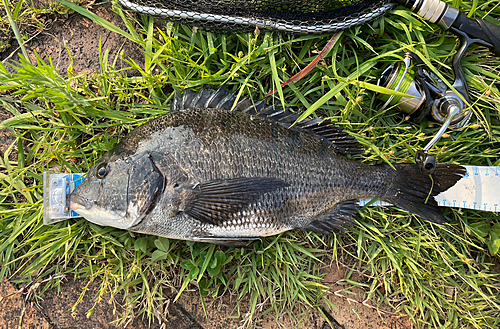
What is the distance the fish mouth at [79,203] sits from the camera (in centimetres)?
219

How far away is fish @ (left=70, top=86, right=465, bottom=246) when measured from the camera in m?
2.18

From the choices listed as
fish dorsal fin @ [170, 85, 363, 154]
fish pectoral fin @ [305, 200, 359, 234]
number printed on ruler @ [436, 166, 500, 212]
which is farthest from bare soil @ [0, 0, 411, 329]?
number printed on ruler @ [436, 166, 500, 212]

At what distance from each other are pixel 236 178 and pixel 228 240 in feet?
1.78

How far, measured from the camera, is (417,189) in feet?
8.31

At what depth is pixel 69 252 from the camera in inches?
103

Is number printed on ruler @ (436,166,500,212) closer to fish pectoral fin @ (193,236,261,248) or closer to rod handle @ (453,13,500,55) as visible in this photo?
rod handle @ (453,13,500,55)

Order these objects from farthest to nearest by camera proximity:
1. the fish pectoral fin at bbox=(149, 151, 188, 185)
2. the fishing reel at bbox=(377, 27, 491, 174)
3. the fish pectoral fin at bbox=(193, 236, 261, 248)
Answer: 1. the fishing reel at bbox=(377, 27, 491, 174)
2. the fish pectoral fin at bbox=(193, 236, 261, 248)
3. the fish pectoral fin at bbox=(149, 151, 188, 185)

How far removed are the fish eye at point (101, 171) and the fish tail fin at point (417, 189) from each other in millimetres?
2417

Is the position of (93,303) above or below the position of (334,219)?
below

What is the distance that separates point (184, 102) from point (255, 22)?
0.92 meters

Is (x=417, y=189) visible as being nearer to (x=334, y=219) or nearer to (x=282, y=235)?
(x=334, y=219)

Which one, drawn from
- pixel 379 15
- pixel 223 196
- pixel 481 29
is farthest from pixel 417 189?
pixel 223 196

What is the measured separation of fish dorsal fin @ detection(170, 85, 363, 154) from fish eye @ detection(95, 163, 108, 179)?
2.45 feet

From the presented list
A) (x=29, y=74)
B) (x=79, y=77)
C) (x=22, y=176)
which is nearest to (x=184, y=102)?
(x=79, y=77)
